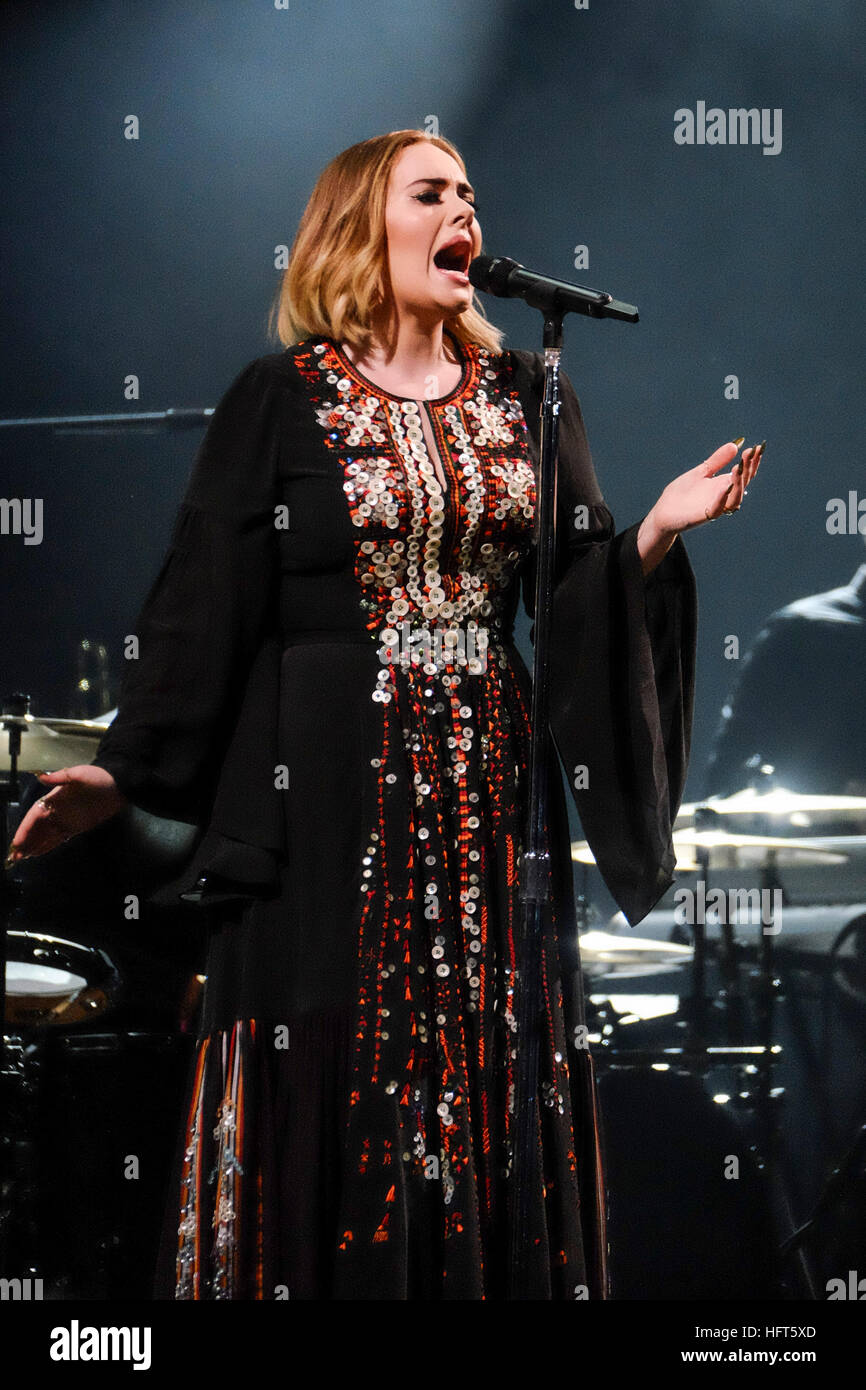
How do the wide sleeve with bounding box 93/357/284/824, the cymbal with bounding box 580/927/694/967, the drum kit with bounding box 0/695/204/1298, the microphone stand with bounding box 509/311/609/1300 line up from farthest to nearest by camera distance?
the cymbal with bounding box 580/927/694/967 < the drum kit with bounding box 0/695/204/1298 < the wide sleeve with bounding box 93/357/284/824 < the microphone stand with bounding box 509/311/609/1300

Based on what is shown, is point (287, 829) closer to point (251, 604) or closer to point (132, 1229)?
point (251, 604)

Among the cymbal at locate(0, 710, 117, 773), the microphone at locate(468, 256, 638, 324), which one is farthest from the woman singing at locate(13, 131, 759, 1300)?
the cymbal at locate(0, 710, 117, 773)

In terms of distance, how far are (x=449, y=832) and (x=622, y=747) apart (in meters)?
0.21

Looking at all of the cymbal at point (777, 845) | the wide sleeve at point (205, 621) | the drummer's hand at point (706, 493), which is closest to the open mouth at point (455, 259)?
the wide sleeve at point (205, 621)

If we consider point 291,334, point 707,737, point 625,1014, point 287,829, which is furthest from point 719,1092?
point 291,334

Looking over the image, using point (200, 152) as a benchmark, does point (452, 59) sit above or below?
above

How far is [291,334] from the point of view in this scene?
4.99 feet

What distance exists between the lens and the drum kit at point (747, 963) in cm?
211

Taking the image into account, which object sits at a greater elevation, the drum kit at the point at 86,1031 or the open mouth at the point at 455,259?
the open mouth at the point at 455,259

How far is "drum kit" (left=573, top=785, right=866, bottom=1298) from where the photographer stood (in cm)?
211
